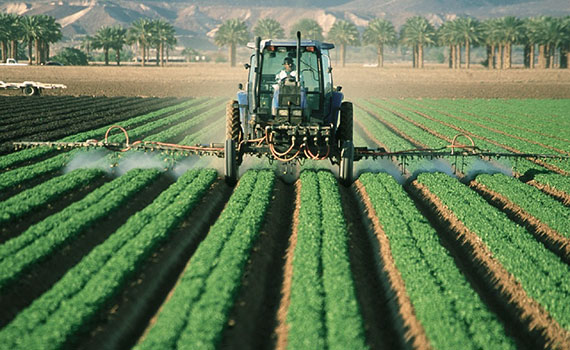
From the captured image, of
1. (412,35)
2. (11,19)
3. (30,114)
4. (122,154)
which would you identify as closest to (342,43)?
(412,35)

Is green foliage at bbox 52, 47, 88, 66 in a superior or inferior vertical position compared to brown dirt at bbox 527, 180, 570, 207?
superior

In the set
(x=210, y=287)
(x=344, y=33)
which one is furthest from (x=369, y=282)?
(x=344, y=33)

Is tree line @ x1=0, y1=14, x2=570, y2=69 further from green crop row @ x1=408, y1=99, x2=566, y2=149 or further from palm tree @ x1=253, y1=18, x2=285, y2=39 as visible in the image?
green crop row @ x1=408, y1=99, x2=566, y2=149

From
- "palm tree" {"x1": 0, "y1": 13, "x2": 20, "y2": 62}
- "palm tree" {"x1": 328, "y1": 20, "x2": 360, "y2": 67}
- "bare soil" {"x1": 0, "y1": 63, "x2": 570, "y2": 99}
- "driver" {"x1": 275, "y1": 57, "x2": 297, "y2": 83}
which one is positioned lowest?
"driver" {"x1": 275, "y1": 57, "x2": 297, "y2": 83}

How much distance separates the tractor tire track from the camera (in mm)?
6738

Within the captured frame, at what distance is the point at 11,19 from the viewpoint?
83.0 metres

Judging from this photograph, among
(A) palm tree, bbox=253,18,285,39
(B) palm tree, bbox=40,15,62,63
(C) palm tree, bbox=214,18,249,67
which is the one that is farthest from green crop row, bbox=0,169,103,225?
(A) palm tree, bbox=253,18,285,39

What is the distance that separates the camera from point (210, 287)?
759 cm

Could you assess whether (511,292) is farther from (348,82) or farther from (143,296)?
(348,82)

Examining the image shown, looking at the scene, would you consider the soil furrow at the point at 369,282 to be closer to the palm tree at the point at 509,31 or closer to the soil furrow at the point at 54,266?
the soil furrow at the point at 54,266

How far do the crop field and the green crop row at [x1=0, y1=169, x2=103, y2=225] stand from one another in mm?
56

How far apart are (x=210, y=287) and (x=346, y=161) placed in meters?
6.75

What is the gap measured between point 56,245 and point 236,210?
3.40 meters

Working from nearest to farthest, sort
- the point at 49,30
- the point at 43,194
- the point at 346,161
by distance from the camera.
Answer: the point at 43,194
the point at 346,161
the point at 49,30
